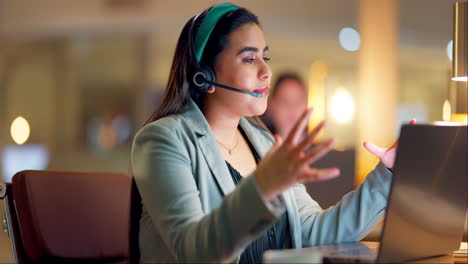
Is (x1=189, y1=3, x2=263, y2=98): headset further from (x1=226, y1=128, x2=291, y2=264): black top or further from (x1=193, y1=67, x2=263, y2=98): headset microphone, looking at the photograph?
(x1=226, y1=128, x2=291, y2=264): black top

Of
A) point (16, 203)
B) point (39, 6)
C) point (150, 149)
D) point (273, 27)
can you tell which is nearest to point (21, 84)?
point (39, 6)

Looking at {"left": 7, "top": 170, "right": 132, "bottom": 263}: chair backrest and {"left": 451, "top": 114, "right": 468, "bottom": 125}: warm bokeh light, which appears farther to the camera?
{"left": 451, "top": 114, "right": 468, "bottom": 125}: warm bokeh light

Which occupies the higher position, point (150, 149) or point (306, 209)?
point (150, 149)

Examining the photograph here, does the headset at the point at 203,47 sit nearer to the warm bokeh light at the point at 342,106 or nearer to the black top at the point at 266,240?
the black top at the point at 266,240

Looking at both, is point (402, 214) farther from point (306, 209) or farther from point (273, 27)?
point (273, 27)

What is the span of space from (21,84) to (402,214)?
6.91 metres

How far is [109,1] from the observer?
772cm

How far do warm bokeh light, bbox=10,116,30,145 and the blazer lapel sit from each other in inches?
245

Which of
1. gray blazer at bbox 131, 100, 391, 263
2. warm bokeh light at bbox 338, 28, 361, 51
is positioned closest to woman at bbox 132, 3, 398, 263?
gray blazer at bbox 131, 100, 391, 263

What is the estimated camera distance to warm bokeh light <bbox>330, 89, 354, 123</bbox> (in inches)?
289

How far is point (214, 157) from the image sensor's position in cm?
167

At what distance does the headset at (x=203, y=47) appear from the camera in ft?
5.84

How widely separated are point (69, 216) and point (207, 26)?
2.40ft

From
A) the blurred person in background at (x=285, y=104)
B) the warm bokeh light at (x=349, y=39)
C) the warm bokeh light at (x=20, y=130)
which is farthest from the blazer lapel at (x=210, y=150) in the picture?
the warm bokeh light at (x=20, y=130)
